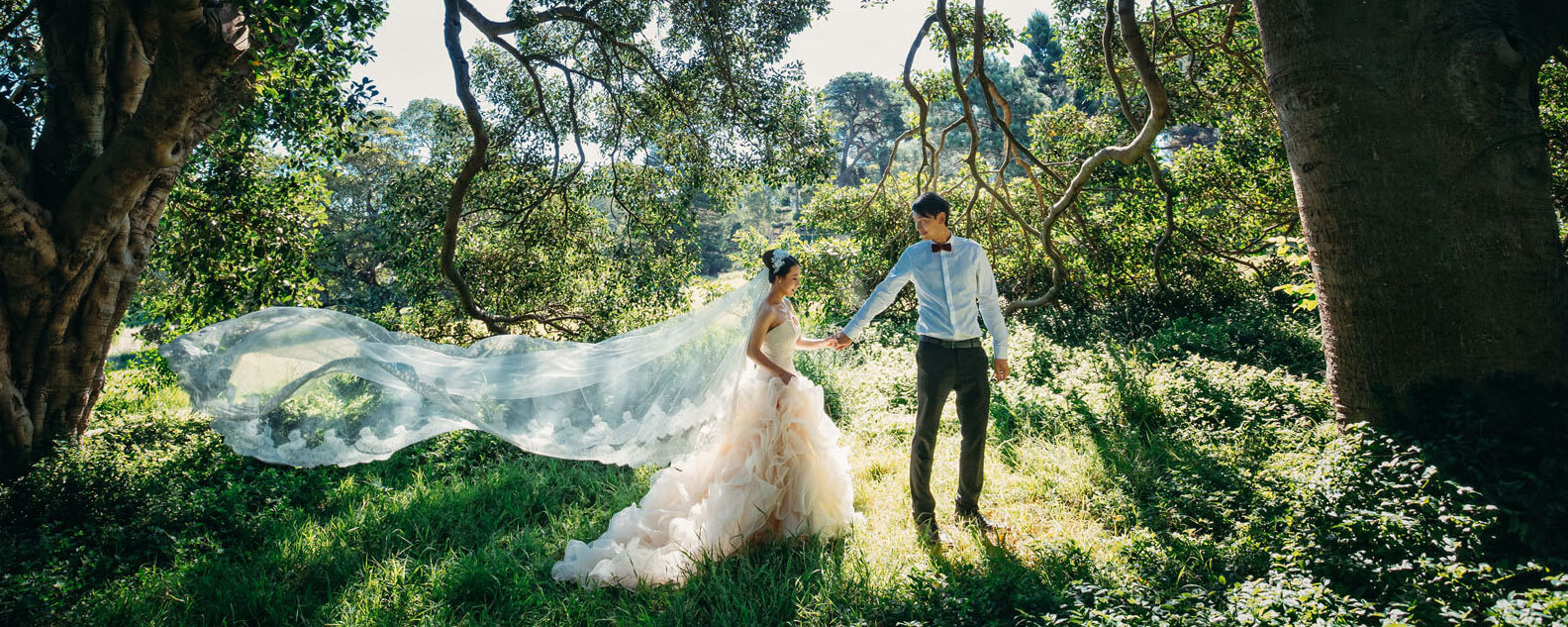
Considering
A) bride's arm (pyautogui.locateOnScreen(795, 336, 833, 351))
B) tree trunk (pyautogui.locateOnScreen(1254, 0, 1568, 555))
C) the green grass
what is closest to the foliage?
the green grass

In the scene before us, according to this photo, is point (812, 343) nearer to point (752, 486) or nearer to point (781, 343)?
point (781, 343)

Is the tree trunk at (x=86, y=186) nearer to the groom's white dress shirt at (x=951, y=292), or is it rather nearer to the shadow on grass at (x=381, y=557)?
the shadow on grass at (x=381, y=557)

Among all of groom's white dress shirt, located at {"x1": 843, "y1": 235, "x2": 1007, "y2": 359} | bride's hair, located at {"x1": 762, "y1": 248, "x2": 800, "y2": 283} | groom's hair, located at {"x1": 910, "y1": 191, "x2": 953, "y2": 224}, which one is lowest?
groom's white dress shirt, located at {"x1": 843, "y1": 235, "x2": 1007, "y2": 359}

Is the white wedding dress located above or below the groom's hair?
below

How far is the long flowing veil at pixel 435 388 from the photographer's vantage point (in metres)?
3.86

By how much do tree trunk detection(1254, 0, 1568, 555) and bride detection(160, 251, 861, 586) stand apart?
288 cm

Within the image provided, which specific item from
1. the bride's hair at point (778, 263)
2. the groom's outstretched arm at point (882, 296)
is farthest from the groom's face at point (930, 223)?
the bride's hair at point (778, 263)

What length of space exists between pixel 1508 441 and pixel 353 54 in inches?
282

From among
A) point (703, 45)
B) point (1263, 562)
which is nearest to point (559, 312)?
point (703, 45)

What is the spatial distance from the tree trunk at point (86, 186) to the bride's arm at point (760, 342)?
3.89 m

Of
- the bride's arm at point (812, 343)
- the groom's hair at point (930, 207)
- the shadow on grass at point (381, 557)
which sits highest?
the groom's hair at point (930, 207)

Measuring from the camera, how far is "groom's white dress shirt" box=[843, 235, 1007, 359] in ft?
12.8

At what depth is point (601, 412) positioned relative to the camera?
421 centimetres

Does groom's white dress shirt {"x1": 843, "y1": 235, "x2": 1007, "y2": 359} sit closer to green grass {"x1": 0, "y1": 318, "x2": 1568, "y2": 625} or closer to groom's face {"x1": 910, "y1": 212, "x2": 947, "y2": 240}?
groom's face {"x1": 910, "y1": 212, "x2": 947, "y2": 240}
